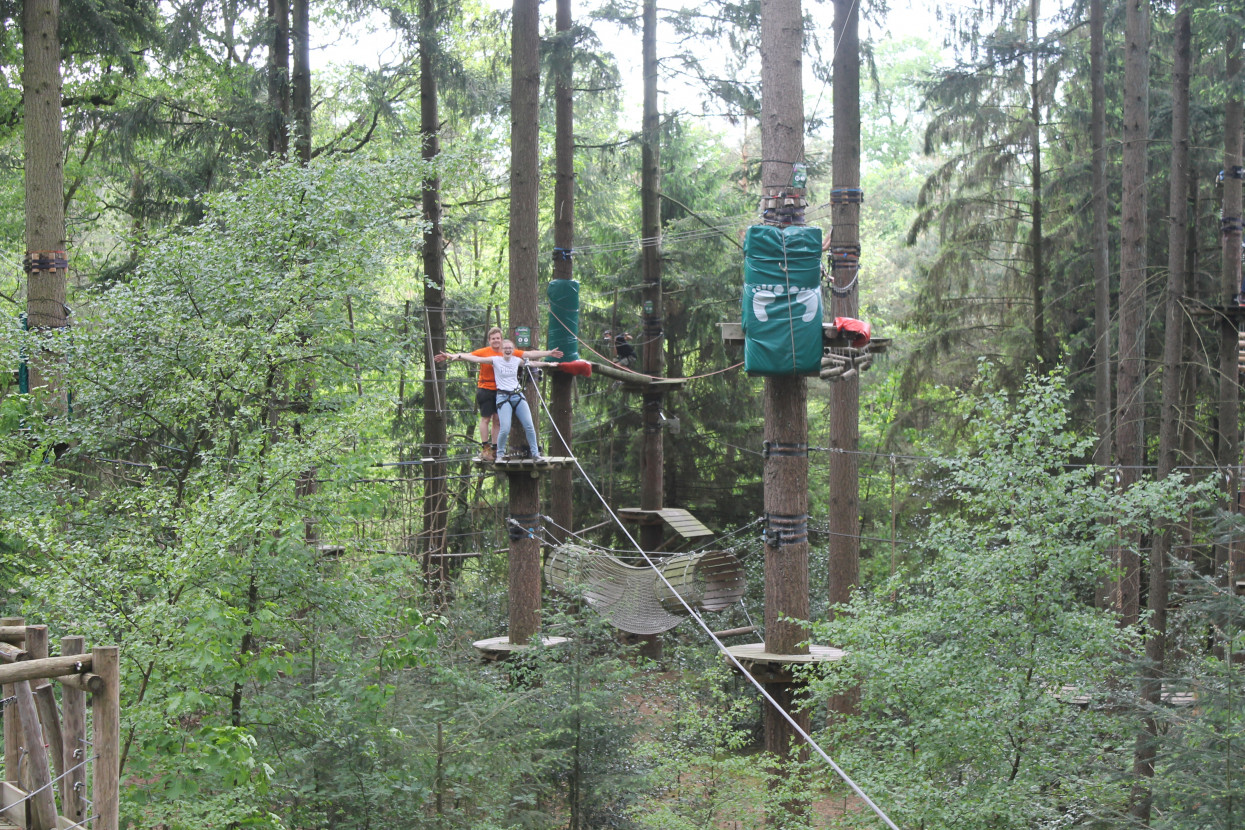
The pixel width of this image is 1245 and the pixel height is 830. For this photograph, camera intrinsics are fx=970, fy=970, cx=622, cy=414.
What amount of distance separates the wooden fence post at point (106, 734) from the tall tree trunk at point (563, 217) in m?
7.48

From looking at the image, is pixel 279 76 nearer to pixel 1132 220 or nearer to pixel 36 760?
pixel 36 760

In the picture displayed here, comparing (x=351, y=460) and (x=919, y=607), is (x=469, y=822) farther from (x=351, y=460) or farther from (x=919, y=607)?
(x=919, y=607)

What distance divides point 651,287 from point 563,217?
7.40 feet

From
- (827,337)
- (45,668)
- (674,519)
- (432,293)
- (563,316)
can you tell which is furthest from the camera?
(432,293)

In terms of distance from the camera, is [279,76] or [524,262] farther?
[279,76]

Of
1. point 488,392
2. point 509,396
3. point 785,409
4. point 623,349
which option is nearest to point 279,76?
point 488,392

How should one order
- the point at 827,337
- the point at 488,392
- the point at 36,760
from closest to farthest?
the point at 36,760 → the point at 827,337 → the point at 488,392

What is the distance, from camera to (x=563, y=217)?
1223 cm

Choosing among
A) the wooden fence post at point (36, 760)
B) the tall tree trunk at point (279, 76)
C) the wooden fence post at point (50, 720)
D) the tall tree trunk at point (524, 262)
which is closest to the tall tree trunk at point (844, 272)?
the tall tree trunk at point (524, 262)

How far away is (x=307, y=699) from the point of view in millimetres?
6250

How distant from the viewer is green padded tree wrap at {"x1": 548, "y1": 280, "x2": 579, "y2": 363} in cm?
1005

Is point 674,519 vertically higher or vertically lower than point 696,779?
higher

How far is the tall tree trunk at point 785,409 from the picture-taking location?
615 cm

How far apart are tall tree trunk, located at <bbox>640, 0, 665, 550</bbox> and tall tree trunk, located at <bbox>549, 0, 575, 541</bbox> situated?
4.15ft
